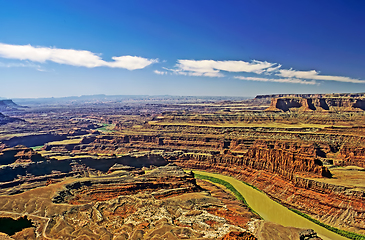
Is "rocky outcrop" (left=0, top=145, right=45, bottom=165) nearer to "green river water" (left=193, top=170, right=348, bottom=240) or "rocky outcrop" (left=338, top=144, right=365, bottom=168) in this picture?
"green river water" (left=193, top=170, right=348, bottom=240)

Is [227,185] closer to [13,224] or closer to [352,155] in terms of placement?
[352,155]

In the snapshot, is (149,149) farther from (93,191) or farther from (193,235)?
(193,235)

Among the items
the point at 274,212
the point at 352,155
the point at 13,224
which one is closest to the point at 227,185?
the point at 274,212

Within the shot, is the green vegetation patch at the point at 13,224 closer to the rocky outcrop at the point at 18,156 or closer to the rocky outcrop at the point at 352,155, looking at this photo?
the rocky outcrop at the point at 18,156

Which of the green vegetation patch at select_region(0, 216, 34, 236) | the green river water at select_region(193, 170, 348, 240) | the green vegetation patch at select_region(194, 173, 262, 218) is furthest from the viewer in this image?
the green vegetation patch at select_region(194, 173, 262, 218)

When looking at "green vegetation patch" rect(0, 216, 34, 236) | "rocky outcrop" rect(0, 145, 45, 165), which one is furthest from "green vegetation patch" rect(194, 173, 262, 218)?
"rocky outcrop" rect(0, 145, 45, 165)

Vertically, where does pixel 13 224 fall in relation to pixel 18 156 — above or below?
above

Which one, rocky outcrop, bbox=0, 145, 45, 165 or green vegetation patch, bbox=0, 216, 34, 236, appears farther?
rocky outcrop, bbox=0, 145, 45, 165

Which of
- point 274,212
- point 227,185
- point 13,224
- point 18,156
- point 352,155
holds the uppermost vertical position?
point 352,155

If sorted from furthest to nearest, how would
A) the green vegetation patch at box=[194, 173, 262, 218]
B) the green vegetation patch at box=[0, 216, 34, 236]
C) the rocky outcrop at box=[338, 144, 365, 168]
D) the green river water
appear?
the rocky outcrop at box=[338, 144, 365, 168] → the green vegetation patch at box=[194, 173, 262, 218] → the green river water → the green vegetation patch at box=[0, 216, 34, 236]

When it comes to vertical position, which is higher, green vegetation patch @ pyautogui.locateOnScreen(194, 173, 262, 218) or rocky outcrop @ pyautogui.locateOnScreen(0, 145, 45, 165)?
rocky outcrop @ pyautogui.locateOnScreen(0, 145, 45, 165)
